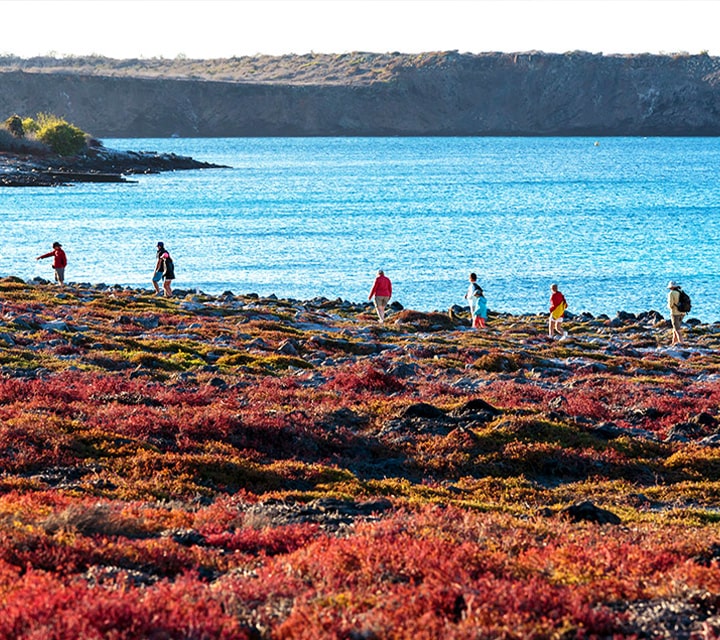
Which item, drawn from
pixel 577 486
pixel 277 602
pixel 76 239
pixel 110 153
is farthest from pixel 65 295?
pixel 110 153

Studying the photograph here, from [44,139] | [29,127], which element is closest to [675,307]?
[44,139]

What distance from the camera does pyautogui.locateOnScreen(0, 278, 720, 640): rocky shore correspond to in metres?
8.00

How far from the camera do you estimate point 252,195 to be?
134875 millimetres

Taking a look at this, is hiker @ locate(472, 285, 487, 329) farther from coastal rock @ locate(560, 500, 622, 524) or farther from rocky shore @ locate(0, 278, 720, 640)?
coastal rock @ locate(560, 500, 622, 524)

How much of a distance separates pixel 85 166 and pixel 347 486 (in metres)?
156

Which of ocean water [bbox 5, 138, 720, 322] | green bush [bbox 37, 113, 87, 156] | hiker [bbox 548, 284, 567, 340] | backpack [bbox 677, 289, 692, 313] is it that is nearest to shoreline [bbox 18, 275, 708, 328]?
ocean water [bbox 5, 138, 720, 322]

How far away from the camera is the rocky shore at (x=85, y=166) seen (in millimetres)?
143125

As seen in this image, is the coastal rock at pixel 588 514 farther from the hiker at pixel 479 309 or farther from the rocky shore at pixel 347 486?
the hiker at pixel 479 309

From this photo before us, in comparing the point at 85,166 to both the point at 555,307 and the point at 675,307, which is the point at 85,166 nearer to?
the point at 555,307

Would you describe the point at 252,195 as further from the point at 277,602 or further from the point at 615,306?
the point at 277,602

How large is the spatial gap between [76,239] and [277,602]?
3104 inches

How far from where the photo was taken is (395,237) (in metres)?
89.8

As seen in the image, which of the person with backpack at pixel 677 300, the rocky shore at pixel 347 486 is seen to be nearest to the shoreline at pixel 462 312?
the person with backpack at pixel 677 300

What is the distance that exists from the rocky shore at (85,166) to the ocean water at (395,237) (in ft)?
21.1
